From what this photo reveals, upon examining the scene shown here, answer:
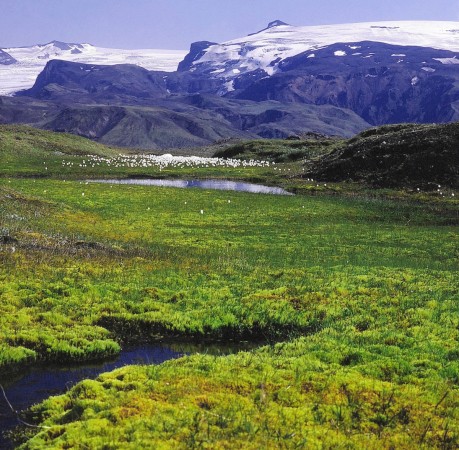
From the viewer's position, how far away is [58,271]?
3056cm

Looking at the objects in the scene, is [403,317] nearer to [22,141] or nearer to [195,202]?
[195,202]

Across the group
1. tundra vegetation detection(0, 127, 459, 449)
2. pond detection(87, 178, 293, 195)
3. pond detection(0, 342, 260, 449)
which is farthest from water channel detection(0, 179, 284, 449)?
pond detection(87, 178, 293, 195)

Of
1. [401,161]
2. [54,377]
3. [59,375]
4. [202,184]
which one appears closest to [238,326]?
[59,375]

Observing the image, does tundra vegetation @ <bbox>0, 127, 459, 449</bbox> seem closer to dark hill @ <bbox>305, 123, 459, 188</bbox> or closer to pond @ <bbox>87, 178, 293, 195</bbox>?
dark hill @ <bbox>305, 123, 459, 188</bbox>

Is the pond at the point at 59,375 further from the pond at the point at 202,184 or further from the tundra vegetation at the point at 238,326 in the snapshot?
the pond at the point at 202,184

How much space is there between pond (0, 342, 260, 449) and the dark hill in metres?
83.2

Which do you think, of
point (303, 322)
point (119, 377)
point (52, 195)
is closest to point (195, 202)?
point (52, 195)

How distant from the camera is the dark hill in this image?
9983cm

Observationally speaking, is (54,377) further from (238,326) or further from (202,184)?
(202,184)

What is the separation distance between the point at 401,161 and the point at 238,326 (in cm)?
9078

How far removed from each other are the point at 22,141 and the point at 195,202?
104517 millimetres

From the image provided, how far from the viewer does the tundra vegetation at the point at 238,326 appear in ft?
46.5

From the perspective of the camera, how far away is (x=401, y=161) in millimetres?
106875

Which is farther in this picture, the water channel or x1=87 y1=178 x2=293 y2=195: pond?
x1=87 y1=178 x2=293 y2=195: pond
